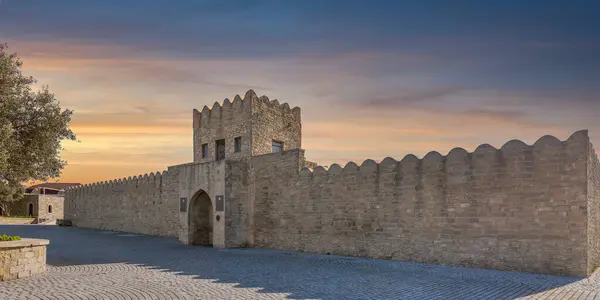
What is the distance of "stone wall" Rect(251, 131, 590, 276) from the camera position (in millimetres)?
11078

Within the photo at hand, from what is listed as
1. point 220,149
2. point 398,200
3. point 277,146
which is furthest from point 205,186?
point 398,200

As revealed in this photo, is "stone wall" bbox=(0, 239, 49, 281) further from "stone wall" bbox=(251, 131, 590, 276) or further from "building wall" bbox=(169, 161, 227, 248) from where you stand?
"stone wall" bbox=(251, 131, 590, 276)

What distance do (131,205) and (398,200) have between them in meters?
19.9

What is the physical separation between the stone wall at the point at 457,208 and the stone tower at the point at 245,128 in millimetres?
4452

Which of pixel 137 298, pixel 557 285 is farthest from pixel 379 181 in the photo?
pixel 137 298

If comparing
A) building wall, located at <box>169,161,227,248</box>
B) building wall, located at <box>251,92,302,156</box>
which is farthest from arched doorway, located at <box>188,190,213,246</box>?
building wall, located at <box>251,92,302,156</box>

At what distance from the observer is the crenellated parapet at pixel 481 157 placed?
11300 millimetres

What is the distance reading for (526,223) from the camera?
1155 centimetres

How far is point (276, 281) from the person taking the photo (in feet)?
33.2

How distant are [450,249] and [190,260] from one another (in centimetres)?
762

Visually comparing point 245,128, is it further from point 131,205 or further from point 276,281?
point 276,281

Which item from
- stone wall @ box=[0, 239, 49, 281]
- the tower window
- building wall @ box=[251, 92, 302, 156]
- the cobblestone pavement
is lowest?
the cobblestone pavement

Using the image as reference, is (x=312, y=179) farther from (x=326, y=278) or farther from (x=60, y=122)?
(x=60, y=122)

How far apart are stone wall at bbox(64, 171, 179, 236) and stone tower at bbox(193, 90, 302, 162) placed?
2.92 m
